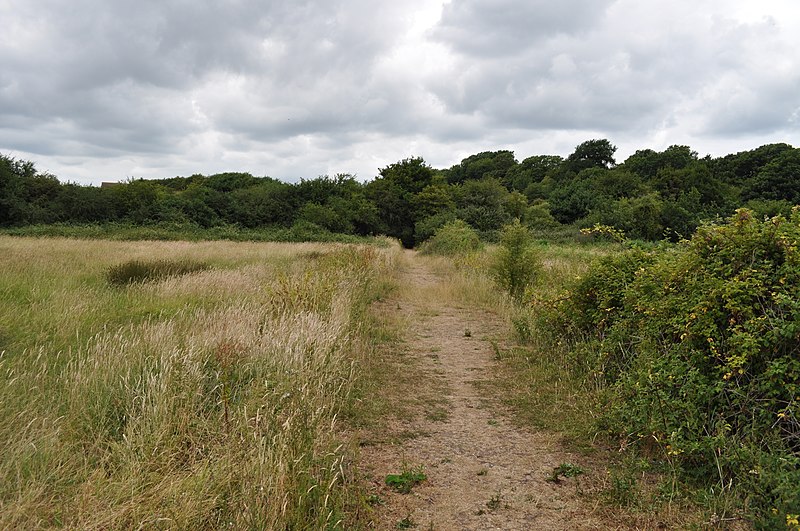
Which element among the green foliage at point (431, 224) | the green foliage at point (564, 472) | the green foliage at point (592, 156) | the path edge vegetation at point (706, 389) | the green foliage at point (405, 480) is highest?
the green foliage at point (592, 156)

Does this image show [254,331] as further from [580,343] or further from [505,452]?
[580,343]

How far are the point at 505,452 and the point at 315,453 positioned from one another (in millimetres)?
1869

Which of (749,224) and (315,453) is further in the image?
(749,224)

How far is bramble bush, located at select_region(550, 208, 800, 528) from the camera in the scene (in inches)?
126

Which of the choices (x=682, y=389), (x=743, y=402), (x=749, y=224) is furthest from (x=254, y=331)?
(x=749, y=224)

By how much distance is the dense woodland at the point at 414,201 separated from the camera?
40.6 m

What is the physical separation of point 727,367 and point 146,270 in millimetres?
10777

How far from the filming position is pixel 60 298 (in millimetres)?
6570

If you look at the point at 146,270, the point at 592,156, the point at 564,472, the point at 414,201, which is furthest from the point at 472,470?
the point at 592,156

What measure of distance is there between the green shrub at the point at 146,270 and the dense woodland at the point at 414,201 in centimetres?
Answer: 3039

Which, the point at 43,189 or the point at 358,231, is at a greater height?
the point at 43,189

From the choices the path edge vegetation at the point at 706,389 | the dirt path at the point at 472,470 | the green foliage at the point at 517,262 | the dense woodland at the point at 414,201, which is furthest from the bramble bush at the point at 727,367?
the dense woodland at the point at 414,201

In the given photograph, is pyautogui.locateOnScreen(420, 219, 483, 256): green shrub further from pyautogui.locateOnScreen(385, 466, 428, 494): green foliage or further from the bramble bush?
pyautogui.locateOnScreen(385, 466, 428, 494): green foliage

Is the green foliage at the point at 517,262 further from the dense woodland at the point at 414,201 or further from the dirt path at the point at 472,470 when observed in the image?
the dense woodland at the point at 414,201
